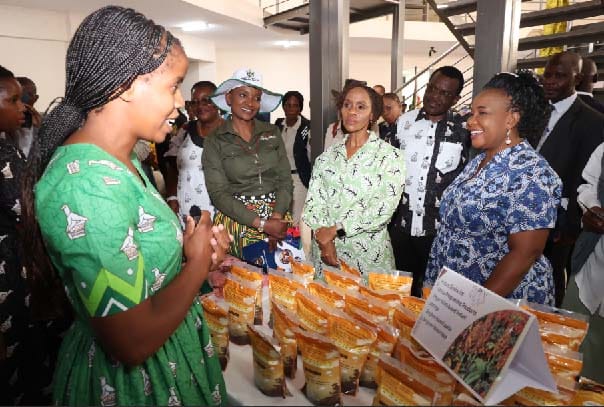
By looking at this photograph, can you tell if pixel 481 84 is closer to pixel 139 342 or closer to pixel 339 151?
pixel 339 151

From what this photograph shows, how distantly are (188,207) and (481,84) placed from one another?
2.01 meters

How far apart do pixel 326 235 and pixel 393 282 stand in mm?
884

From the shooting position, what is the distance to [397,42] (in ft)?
19.0

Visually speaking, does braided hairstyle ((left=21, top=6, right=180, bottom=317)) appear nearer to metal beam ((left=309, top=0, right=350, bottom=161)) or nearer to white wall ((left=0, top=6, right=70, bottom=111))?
metal beam ((left=309, top=0, right=350, bottom=161))

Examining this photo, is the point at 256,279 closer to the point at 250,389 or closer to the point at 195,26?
the point at 250,389

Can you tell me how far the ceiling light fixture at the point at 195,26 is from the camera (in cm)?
809

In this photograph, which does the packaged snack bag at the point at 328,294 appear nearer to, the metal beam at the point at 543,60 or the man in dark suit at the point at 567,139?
the man in dark suit at the point at 567,139

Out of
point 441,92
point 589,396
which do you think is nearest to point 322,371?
point 589,396

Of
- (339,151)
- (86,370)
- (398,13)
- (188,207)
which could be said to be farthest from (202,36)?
(86,370)

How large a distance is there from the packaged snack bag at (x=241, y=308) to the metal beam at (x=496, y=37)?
1851mm

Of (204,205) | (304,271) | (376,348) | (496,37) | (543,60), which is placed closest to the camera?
(376,348)

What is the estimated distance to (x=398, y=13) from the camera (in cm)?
527

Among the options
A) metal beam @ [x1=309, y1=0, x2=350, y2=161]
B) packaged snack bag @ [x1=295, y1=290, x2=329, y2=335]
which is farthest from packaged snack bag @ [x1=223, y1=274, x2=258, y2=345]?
metal beam @ [x1=309, y1=0, x2=350, y2=161]

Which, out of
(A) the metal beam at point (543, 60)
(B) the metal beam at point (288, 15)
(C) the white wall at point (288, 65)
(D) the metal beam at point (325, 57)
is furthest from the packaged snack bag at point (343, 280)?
(C) the white wall at point (288, 65)
